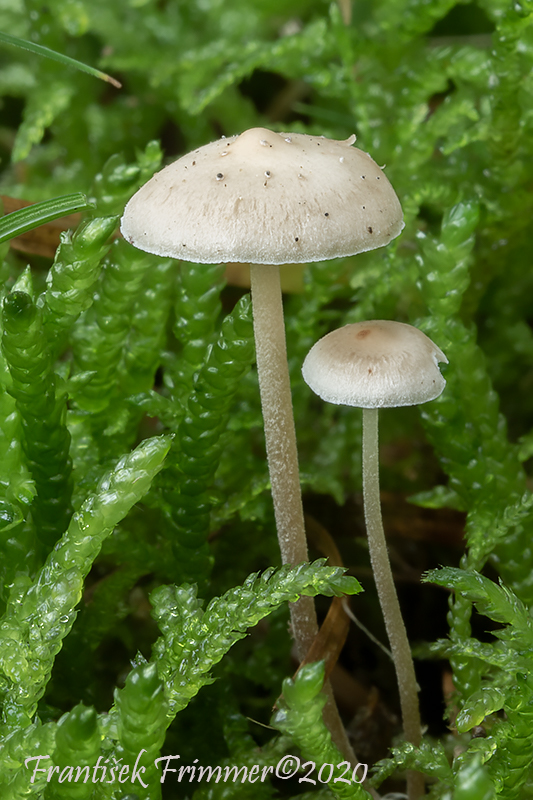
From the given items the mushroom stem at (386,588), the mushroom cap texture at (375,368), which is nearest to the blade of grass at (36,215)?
the mushroom cap texture at (375,368)

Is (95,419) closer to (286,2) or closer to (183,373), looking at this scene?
(183,373)

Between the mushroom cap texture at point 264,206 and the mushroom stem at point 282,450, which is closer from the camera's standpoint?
the mushroom cap texture at point 264,206

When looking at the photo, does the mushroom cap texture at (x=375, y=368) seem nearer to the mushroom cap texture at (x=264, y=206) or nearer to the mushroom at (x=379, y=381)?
the mushroom at (x=379, y=381)

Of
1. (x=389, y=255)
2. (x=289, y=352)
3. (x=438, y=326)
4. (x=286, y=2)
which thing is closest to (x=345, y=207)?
(x=438, y=326)

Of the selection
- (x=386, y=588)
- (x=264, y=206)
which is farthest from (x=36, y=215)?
(x=386, y=588)

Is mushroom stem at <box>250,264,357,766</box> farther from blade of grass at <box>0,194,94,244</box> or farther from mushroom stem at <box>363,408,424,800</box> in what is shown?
blade of grass at <box>0,194,94,244</box>

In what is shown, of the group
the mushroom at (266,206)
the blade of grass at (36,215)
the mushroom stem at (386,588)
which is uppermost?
the mushroom at (266,206)

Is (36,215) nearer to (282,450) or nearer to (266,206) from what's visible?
(266,206)
